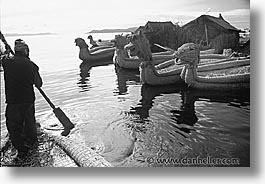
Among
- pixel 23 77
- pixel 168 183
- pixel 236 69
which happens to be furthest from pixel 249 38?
pixel 23 77

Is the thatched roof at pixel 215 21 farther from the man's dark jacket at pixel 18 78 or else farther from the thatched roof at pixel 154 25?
the man's dark jacket at pixel 18 78

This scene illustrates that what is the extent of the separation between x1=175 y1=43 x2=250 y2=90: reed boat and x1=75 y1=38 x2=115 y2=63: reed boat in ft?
1.15

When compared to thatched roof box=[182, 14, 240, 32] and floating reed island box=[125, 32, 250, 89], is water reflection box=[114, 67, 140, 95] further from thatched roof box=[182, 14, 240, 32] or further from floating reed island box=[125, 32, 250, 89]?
thatched roof box=[182, 14, 240, 32]

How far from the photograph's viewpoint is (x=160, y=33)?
1603 mm

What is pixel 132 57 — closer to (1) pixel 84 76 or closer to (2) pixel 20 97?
(1) pixel 84 76

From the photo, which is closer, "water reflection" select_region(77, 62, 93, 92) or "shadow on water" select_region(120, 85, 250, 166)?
"shadow on water" select_region(120, 85, 250, 166)

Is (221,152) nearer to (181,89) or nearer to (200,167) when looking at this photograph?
(200,167)

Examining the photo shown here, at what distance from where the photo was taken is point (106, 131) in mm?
1548

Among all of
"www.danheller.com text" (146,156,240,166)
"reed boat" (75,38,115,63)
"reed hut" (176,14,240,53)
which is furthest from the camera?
"reed boat" (75,38,115,63)

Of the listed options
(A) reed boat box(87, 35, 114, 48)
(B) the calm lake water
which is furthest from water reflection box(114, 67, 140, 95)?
(A) reed boat box(87, 35, 114, 48)

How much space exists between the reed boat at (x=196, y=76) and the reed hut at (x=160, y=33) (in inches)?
2.8

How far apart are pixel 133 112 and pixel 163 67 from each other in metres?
0.26

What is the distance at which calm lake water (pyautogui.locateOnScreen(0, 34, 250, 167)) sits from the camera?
4.83 feet

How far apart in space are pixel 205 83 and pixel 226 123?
21 centimetres
